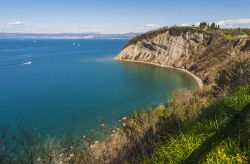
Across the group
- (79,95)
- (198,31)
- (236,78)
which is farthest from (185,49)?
(236,78)

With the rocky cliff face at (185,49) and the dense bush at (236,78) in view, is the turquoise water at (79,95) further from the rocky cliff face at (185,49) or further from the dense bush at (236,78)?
the dense bush at (236,78)

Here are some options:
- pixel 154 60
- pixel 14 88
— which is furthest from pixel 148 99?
pixel 154 60

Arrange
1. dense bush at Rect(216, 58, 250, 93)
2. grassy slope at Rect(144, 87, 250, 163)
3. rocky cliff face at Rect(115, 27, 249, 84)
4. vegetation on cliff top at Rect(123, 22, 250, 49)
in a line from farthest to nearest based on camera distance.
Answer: vegetation on cliff top at Rect(123, 22, 250, 49) < rocky cliff face at Rect(115, 27, 249, 84) < dense bush at Rect(216, 58, 250, 93) < grassy slope at Rect(144, 87, 250, 163)

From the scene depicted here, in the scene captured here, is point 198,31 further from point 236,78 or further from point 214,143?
point 214,143

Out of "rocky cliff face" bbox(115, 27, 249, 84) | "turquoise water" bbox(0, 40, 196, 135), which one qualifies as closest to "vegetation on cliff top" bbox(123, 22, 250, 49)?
"rocky cliff face" bbox(115, 27, 249, 84)

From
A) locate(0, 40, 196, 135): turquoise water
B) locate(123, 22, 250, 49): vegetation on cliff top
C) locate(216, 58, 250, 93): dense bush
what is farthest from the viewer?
locate(123, 22, 250, 49): vegetation on cliff top

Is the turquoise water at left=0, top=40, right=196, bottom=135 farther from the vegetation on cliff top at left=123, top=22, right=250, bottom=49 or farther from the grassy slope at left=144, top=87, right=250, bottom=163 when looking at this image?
the grassy slope at left=144, top=87, right=250, bottom=163
